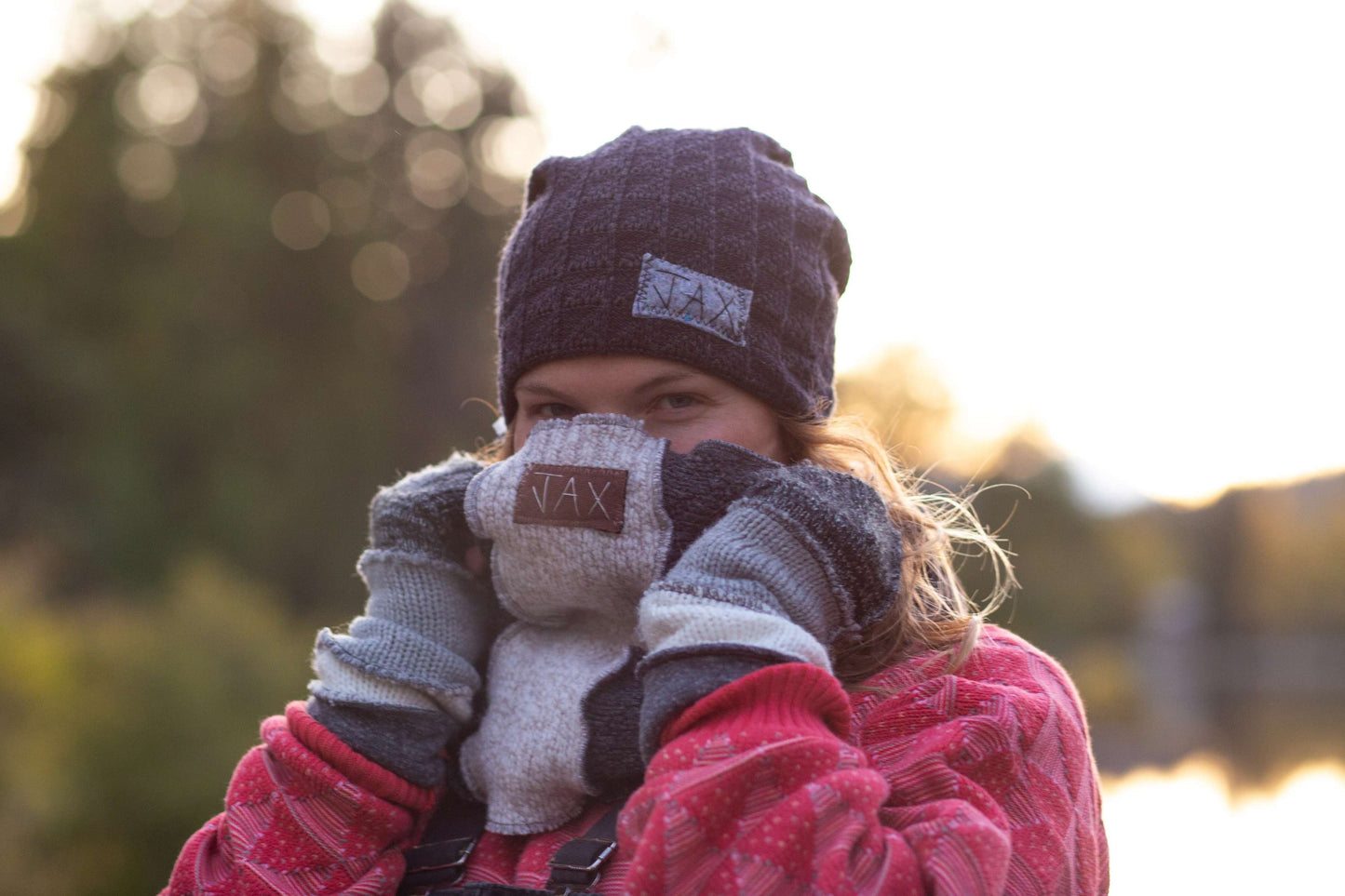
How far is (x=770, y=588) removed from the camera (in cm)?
171

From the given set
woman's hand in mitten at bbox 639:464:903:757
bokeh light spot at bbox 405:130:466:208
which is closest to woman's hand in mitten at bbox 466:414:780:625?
woman's hand in mitten at bbox 639:464:903:757

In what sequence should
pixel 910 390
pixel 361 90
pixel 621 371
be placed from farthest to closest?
1. pixel 910 390
2. pixel 361 90
3. pixel 621 371

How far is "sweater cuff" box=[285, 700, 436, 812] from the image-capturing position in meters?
1.92

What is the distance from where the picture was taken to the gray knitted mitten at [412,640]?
197cm

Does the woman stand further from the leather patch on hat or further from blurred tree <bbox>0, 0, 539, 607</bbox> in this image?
blurred tree <bbox>0, 0, 539, 607</bbox>

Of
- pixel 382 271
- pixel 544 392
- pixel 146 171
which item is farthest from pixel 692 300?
pixel 146 171

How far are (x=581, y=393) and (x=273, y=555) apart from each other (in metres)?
19.5

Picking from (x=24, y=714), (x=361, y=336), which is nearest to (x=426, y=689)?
(x=24, y=714)

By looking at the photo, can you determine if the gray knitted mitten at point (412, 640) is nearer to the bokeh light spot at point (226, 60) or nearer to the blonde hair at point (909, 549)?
the blonde hair at point (909, 549)

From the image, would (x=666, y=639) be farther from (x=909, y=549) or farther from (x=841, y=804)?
(x=909, y=549)

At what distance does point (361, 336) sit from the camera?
23047mm

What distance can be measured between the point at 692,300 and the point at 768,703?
737 millimetres

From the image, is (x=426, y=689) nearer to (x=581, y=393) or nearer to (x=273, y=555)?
(x=581, y=393)

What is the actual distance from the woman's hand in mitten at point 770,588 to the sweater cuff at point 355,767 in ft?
1.69
